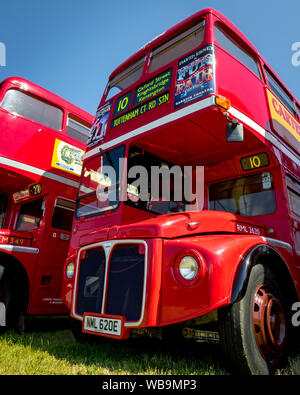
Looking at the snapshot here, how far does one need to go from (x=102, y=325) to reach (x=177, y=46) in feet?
10.9

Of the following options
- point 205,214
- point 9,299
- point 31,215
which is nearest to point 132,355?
point 205,214

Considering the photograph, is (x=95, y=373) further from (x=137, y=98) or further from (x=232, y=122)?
(x=137, y=98)

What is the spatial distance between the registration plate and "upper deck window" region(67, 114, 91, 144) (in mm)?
3877

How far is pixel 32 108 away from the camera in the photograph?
5223mm

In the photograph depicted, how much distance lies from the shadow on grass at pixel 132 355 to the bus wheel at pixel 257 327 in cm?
28

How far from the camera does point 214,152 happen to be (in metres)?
3.81

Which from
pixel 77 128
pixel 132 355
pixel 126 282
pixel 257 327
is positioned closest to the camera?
pixel 257 327

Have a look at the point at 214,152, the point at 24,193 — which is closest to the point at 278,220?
the point at 214,152

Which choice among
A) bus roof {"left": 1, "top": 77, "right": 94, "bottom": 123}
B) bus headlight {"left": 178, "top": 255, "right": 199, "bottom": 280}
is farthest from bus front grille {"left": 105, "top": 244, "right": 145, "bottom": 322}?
bus roof {"left": 1, "top": 77, "right": 94, "bottom": 123}

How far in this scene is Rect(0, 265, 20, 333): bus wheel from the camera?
13.5 ft

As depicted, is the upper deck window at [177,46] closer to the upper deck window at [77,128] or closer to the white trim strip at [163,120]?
the white trim strip at [163,120]

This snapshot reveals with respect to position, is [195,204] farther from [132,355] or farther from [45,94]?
[45,94]

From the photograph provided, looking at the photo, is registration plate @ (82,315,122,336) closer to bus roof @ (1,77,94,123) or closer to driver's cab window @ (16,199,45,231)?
driver's cab window @ (16,199,45,231)

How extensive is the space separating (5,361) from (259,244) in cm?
246
